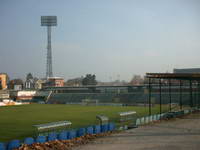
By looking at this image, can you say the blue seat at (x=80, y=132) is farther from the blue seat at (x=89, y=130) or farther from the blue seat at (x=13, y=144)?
the blue seat at (x=13, y=144)

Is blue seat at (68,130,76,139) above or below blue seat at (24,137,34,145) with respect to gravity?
below

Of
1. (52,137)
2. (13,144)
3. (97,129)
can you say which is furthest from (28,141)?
(97,129)

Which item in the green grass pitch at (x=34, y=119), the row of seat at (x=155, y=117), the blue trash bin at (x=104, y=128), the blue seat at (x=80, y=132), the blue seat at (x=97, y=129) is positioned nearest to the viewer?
the blue seat at (x=80, y=132)

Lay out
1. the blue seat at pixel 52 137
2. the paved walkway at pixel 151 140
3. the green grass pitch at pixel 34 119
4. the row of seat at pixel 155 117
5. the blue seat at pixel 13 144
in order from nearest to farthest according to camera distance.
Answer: the blue seat at pixel 13 144 → the paved walkway at pixel 151 140 → the blue seat at pixel 52 137 → the green grass pitch at pixel 34 119 → the row of seat at pixel 155 117

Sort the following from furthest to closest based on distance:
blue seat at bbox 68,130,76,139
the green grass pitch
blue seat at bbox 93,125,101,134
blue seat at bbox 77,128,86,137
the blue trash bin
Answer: the green grass pitch < the blue trash bin < blue seat at bbox 93,125,101,134 < blue seat at bbox 77,128,86,137 < blue seat at bbox 68,130,76,139

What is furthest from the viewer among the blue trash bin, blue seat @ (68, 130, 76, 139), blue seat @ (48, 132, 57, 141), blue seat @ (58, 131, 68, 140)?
the blue trash bin

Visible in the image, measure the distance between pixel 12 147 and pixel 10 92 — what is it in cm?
7750

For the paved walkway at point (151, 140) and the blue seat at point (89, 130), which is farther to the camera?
the blue seat at point (89, 130)

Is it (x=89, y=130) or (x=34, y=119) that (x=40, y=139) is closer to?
(x=89, y=130)

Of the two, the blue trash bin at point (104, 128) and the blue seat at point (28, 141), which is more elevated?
the blue seat at point (28, 141)

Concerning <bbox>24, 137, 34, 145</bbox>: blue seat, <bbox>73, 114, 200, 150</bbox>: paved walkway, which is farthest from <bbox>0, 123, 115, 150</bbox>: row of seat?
<bbox>73, 114, 200, 150</bbox>: paved walkway

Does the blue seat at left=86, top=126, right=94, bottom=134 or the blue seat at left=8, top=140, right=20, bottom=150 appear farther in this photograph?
the blue seat at left=86, top=126, right=94, bottom=134

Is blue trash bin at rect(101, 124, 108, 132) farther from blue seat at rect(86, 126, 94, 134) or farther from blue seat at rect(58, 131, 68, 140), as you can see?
blue seat at rect(58, 131, 68, 140)

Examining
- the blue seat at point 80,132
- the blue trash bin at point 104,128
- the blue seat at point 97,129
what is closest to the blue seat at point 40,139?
→ the blue seat at point 80,132
